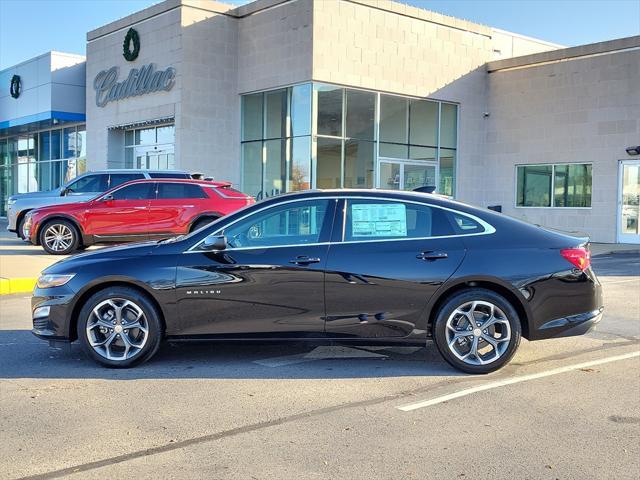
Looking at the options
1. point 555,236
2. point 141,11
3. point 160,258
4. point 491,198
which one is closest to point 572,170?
point 491,198

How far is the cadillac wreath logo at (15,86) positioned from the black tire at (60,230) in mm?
17126

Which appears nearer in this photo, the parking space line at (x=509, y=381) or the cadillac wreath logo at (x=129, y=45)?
the parking space line at (x=509, y=381)

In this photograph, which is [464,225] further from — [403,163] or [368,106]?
[403,163]

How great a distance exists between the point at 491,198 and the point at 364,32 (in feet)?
26.5

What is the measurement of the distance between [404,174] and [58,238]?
12142mm

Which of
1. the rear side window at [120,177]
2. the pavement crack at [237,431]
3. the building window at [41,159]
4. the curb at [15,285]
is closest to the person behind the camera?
the pavement crack at [237,431]

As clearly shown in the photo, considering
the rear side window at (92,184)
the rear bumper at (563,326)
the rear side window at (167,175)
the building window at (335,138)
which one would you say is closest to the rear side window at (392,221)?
the rear bumper at (563,326)

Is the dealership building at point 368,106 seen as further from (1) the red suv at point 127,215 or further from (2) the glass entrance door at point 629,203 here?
(1) the red suv at point 127,215

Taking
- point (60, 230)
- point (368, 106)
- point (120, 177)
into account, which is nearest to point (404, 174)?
point (368, 106)

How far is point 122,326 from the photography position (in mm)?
5793

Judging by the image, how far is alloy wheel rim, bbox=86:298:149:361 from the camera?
5773 millimetres

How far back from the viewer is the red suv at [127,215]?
558 inches

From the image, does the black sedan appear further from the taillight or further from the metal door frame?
the metal door frame

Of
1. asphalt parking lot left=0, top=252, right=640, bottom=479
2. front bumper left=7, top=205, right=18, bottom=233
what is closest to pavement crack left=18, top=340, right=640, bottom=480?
asphalt parking lot left=0, top=252, right=640, bottom=479
